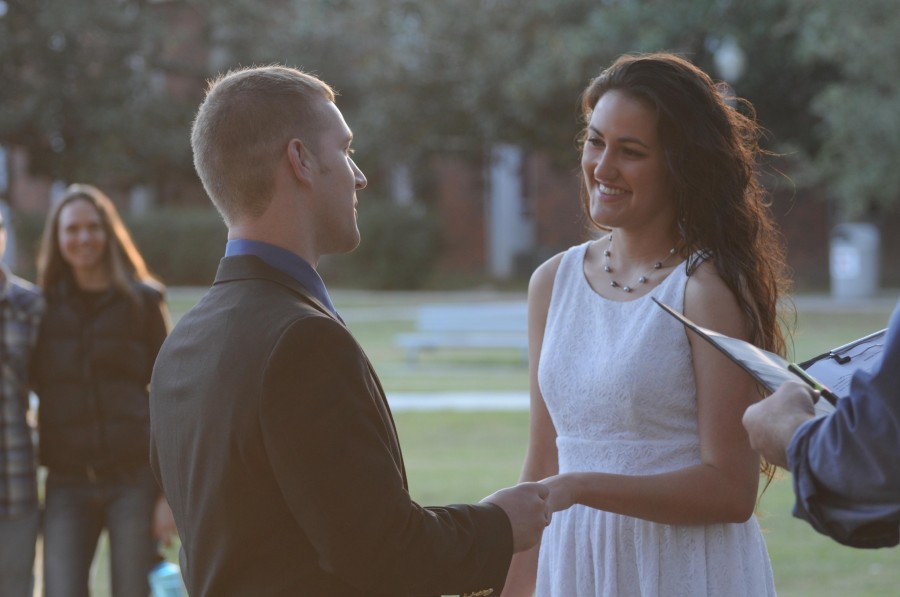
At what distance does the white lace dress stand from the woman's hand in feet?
0.86

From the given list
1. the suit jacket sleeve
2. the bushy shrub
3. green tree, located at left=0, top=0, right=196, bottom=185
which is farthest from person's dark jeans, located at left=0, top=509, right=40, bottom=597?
green tree, located at left=0, top=0, right=196, bottom=185

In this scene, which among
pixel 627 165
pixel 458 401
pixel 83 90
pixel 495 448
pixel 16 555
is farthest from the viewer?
pixel 83 90

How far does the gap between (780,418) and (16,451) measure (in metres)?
3.94

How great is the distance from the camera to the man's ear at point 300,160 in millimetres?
2336

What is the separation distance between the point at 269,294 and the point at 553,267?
125 centimetres

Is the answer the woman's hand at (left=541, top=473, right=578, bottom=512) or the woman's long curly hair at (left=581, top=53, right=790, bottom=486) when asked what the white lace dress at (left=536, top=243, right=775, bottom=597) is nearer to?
the woman's long curly hair at (left=581, top=53, right=790, bottom=486)

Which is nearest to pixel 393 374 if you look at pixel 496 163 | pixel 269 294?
pixel 269 294

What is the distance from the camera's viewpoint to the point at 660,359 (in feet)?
9.52

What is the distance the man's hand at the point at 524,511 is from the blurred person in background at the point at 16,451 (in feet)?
11.0

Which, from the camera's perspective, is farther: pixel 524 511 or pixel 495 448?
pixel 495 448

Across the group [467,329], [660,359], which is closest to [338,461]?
[660,359]

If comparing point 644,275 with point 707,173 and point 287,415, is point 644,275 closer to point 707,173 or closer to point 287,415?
point 707,173

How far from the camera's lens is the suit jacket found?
2129 mm

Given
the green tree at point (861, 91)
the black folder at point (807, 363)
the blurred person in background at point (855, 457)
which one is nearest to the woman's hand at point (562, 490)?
the black folder at point (807, 363)
